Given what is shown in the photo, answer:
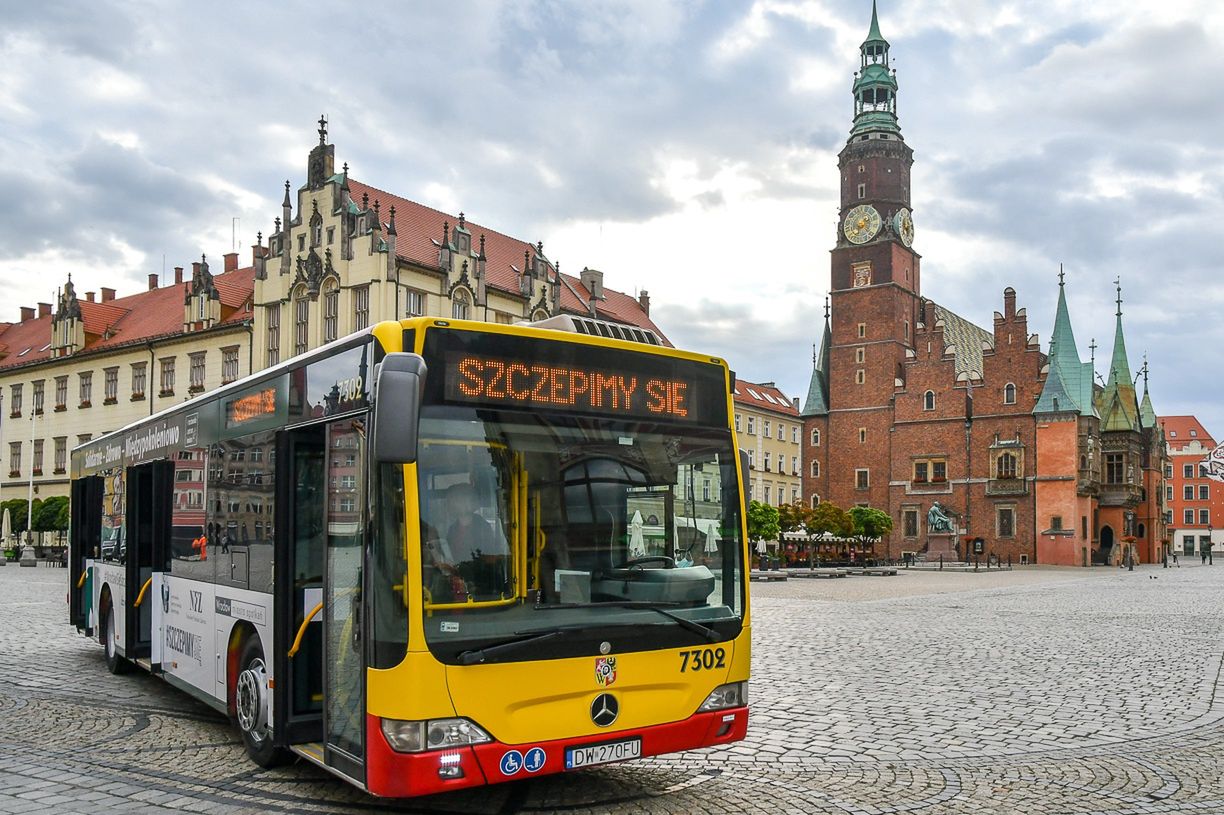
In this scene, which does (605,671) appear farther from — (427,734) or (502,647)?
(427,734)

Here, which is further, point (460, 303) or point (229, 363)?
point (229, 363)

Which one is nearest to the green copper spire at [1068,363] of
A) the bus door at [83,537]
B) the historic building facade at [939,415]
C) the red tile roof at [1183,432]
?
the historic building facade at [939,415]

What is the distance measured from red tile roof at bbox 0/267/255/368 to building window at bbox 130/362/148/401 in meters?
1.23

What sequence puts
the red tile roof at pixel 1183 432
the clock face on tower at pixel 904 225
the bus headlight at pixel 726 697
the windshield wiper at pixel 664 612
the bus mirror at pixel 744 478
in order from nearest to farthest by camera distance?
the windshield wiper at pixel 664 612 < the bus headlight at pixel 726 697 < the bus mirror at pixel 744 478 < the clock face on tower at pixel 904 225 < the red tile roof at pixel 1183 432

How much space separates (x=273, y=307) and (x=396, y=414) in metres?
45.3

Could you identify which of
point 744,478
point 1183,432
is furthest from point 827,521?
point 1183,432

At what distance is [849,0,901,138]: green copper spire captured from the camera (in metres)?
77.4

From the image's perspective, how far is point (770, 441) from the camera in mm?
77812

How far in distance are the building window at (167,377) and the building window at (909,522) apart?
4618 centimetres

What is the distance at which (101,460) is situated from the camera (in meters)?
12.7

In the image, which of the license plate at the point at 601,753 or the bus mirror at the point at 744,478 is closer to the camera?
the license plate at the point at 601,753

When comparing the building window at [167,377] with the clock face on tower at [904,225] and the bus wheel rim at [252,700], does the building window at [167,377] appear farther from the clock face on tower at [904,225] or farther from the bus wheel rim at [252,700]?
the bus wheel rim at [252,700]

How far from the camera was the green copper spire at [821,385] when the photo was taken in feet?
263

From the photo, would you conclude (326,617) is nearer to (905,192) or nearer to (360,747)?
(360,747)
